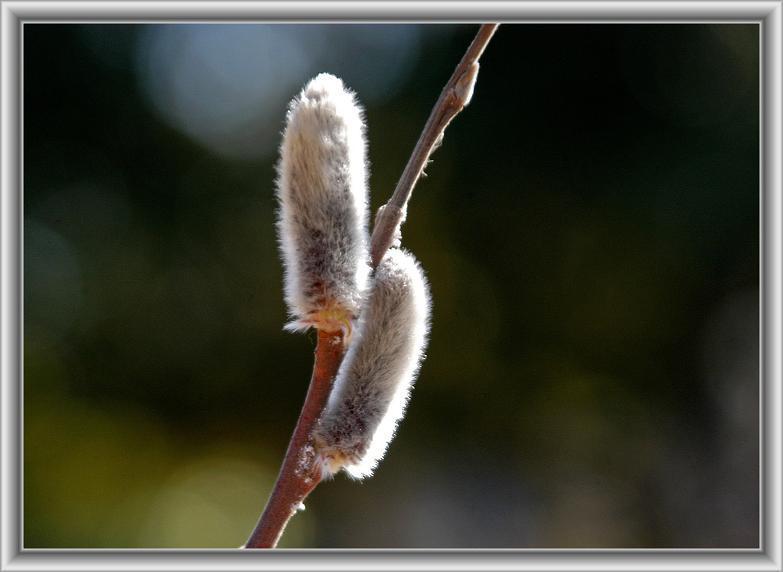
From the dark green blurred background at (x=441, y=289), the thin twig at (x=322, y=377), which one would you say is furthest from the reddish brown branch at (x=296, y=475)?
the dark green blurred background at (x=441, y=289)

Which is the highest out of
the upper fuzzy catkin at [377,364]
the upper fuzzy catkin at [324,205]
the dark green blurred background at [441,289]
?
the upper fuzzy catkin at [324,205]

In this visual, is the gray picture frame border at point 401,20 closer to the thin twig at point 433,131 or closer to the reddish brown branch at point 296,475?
the reddish brown branch at point 296,475

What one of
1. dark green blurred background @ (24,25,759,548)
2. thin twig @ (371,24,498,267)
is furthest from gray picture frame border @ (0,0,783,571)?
dark green blurred background @ (24,25,759,548)

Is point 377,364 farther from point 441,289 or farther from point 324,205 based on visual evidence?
point 441,289

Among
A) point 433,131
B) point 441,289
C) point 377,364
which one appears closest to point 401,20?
point 433,131

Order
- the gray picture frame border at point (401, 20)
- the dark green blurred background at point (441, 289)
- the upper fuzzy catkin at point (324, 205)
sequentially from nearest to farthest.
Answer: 1. the upper fuzzy catkin at point (324, 205)
2. the gray picture frame border at point (401, 20)
3. the dark green blurred background at point (441, 289)

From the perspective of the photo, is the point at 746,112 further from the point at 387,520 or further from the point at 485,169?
the point at 387,520

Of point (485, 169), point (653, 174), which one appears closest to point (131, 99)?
point (485, 169)
